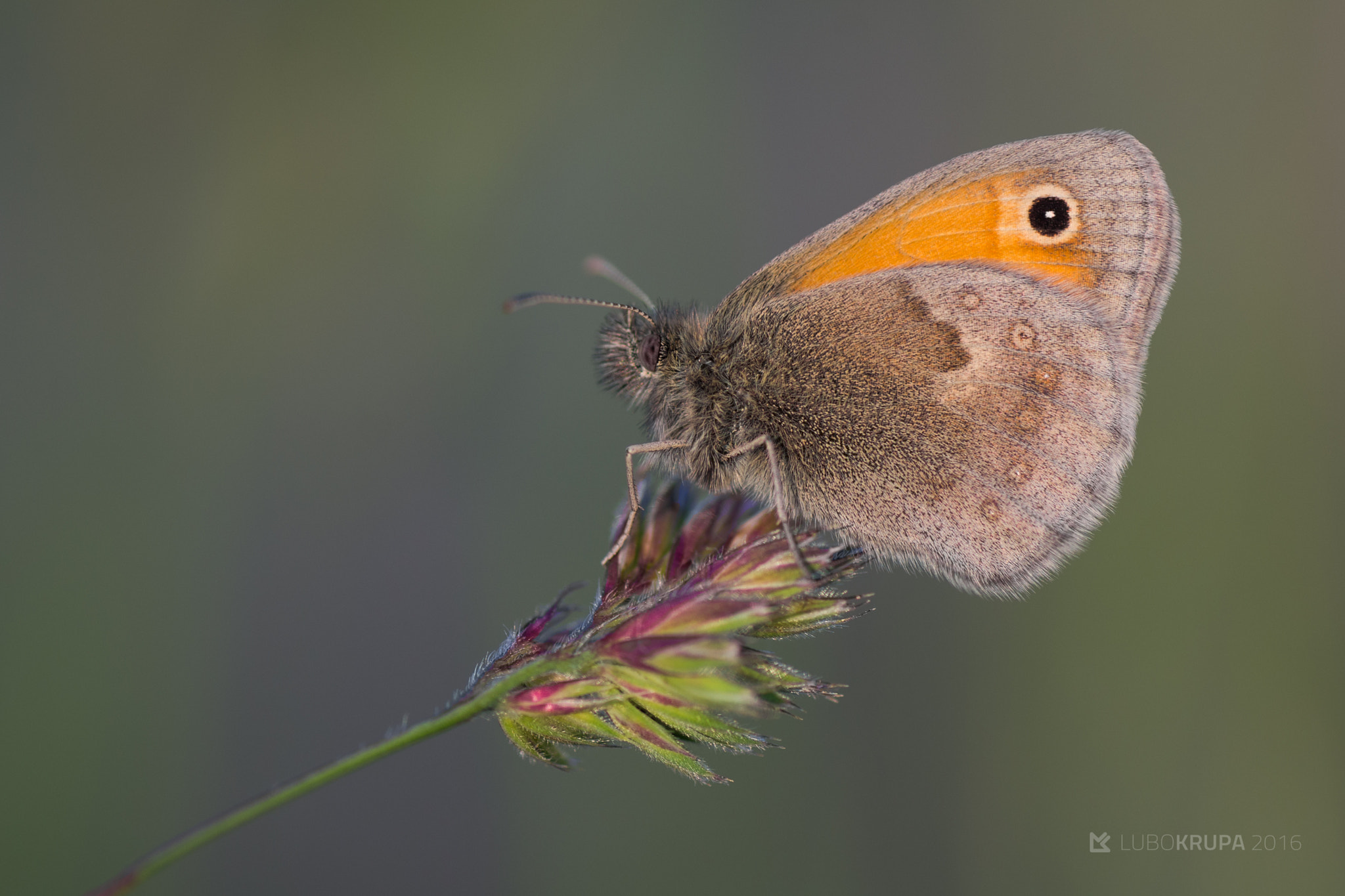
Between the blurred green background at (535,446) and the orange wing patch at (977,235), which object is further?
the blurred green background at (535,446)

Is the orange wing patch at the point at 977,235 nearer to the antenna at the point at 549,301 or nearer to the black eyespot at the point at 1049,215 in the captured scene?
the black eyespot at the point at 1049,215

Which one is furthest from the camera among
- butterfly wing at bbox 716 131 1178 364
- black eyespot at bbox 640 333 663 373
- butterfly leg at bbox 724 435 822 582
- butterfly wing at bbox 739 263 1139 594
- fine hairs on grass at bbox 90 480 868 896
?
black eyespot at bbox 640 333 663 373

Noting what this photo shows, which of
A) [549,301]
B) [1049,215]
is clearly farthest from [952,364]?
[549,301]

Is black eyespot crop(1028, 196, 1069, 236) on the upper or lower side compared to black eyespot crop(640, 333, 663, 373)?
upper

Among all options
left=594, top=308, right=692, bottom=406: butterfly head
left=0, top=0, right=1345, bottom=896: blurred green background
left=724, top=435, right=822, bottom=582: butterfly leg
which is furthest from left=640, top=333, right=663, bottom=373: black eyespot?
left=0, top=0, right=1345, bottom=896: blurred green background

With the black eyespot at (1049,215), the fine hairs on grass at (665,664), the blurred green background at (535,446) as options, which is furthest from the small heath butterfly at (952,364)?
the blurred green background at (535,446)

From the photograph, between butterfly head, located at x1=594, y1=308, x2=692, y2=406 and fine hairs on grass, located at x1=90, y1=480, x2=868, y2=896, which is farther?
butterfly head, located at x1=594, y1=308, x2=692, y2=406

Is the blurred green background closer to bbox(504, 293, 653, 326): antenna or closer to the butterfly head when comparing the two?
the butterfly head
